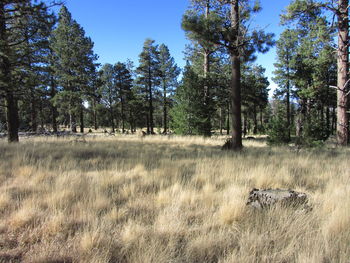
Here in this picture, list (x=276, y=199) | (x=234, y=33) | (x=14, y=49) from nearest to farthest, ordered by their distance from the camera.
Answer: (x=276, y=199), (x=234, y=33), (x=14, y=49)

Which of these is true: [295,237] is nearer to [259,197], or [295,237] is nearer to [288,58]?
[259,197]

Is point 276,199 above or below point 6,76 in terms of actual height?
below

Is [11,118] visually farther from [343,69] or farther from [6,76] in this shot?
[343,69]

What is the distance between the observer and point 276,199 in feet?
9.40

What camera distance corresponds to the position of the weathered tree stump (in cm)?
284

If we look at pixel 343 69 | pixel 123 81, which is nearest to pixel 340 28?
pixel 343 69

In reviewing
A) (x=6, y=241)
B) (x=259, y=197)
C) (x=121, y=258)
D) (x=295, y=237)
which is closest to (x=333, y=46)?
(x=259, y=197)

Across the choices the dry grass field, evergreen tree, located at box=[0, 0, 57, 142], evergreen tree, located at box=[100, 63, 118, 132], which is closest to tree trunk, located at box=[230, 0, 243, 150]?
the dry grass field

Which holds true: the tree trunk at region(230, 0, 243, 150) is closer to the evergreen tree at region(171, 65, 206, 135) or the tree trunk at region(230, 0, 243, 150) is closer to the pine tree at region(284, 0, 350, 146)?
the pine tree at region(284, 0, 350, 146)

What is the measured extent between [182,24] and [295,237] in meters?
7.41

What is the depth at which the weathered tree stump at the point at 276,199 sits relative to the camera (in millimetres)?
2836

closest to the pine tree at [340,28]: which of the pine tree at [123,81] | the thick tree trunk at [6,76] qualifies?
the thick tree trunk at [6,76]

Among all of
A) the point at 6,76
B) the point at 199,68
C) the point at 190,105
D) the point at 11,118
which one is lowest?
the point at 11,118

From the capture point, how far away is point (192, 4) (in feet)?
48.9
